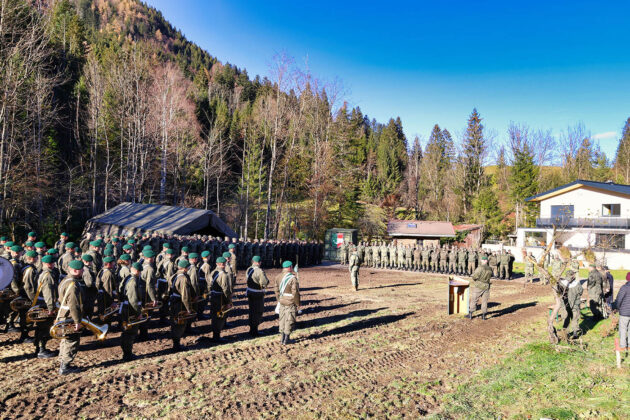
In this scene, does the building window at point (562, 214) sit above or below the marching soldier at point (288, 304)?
above

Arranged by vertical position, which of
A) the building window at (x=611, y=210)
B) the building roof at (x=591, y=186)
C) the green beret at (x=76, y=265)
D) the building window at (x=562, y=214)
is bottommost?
the green beret at (x=76, y=265)

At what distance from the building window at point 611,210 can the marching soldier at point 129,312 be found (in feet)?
127

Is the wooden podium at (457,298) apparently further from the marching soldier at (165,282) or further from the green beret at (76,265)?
the green beret at (76,265)

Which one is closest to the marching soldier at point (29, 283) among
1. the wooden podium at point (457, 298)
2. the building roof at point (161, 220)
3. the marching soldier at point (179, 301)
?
the marching soldier at point (179, 301)

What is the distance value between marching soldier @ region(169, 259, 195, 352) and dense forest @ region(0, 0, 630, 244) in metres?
15.7

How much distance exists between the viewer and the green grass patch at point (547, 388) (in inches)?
218

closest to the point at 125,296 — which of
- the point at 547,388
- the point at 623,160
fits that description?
the point at 547,388

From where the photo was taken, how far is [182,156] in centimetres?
3912

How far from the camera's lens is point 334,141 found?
38.1 meters

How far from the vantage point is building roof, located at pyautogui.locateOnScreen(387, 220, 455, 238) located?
106 feet

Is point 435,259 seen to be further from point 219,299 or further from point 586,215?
point 219,299

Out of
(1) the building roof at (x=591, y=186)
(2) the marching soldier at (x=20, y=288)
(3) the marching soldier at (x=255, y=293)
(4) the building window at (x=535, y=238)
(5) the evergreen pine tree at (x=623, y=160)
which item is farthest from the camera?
(5) the evergreen pine tree at (x=623, y=160)

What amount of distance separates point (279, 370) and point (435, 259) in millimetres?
17843

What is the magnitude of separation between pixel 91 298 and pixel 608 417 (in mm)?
8522
